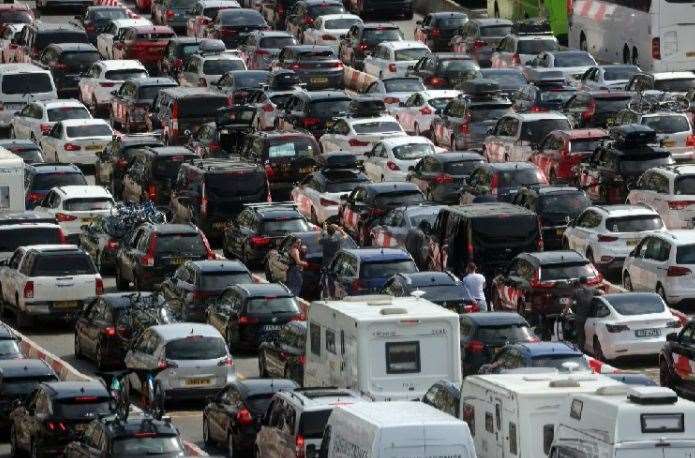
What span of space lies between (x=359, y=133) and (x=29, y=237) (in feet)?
39.5

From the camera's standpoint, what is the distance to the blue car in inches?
1710

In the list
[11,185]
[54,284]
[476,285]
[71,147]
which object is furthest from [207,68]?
[476,285]

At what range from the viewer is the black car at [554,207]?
4847 cm

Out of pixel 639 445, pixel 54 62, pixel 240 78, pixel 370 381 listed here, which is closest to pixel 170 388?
pixel 370 381

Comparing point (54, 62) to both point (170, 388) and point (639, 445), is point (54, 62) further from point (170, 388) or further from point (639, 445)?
point (639, 445)

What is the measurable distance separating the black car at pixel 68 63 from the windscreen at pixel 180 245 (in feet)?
78.7

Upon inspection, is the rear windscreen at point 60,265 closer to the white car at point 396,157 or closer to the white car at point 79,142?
the white car at point 396,157

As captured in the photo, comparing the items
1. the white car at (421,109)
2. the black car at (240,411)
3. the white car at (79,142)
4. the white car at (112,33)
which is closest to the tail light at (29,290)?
the black car at (240,411)

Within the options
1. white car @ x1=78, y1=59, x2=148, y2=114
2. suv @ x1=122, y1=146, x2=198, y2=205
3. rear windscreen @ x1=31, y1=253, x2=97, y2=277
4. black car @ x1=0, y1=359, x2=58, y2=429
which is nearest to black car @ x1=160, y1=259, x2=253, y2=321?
rear windscreen @ x1=31, y1=253, x2=97, y2=277

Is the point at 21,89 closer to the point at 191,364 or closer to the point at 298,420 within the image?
the point at 191,364

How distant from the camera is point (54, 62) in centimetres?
7219

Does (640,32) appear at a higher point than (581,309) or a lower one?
higher

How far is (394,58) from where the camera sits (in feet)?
235

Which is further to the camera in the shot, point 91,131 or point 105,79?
point 105,79
